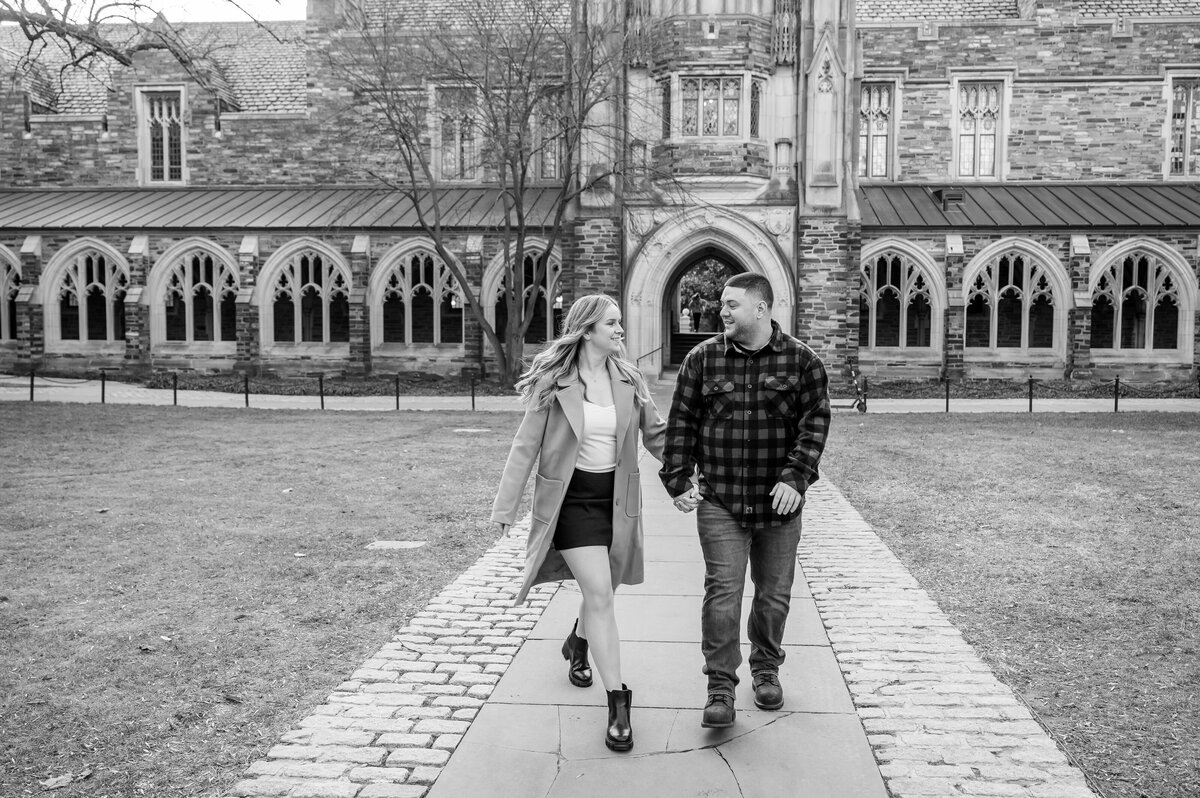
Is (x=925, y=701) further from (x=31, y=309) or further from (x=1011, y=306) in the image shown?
(x=31, y=309)

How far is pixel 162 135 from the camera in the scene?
2939 cm

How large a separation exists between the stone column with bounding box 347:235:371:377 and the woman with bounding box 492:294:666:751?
2204cm

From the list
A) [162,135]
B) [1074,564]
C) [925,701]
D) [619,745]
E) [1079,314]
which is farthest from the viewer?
[162,135]

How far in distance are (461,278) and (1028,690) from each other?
64.2 ft

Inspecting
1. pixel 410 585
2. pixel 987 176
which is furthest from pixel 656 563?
pixel 987 176

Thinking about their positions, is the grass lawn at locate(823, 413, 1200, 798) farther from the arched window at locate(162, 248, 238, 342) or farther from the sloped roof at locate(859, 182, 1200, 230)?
the arched window at locate(162, 248, 238, 342)

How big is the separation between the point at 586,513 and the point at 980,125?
88.6 ft

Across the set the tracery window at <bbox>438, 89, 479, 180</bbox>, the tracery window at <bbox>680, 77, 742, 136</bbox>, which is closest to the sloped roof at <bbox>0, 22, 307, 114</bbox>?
the tracery window at <bbox>438, 89, 479, 180</bbox>

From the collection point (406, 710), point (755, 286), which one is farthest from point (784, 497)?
point (406, 710)

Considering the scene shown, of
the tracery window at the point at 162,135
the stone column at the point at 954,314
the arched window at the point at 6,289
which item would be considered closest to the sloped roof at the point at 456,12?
the tracery window at the point at 162,135

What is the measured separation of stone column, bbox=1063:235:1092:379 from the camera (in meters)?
24.3

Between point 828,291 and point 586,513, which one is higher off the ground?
point 828,291

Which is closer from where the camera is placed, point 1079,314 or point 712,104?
point 712,104

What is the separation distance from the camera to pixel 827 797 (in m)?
3.44
